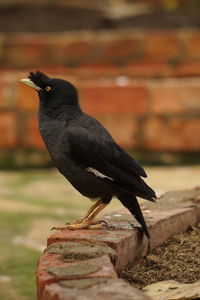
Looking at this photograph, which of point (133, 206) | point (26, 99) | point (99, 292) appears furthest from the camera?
point (26, 99)

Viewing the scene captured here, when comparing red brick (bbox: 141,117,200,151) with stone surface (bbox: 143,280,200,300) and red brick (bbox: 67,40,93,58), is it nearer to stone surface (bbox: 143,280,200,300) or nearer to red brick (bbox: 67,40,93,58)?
red brick (bbox: 67,40,93,58)

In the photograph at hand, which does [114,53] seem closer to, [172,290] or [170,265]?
[170,265]

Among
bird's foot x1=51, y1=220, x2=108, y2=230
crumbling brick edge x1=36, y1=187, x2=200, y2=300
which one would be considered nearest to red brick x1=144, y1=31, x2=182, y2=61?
crumbling brick edge x1=36, y1=187, x2=200, y2=300

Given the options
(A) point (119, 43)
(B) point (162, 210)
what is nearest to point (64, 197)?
(B) point (162, 210)

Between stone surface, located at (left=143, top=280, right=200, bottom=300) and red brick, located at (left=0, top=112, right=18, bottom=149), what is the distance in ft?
16.2

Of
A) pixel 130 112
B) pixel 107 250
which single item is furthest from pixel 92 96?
pixel 107 250

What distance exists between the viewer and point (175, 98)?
7809mm

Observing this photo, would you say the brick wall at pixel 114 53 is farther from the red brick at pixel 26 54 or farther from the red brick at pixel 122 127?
the red brick at pixel 122 127

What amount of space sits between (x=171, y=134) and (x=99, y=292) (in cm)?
555

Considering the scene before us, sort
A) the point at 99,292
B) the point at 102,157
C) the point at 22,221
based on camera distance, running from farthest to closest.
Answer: the point at 22,221 → the point at 102,157 → the point at 99,292

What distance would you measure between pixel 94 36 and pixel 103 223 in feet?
19.5

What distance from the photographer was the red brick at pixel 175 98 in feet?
25.5

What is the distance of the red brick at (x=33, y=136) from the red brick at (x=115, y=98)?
1.73ft

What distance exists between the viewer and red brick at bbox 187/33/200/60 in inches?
349
